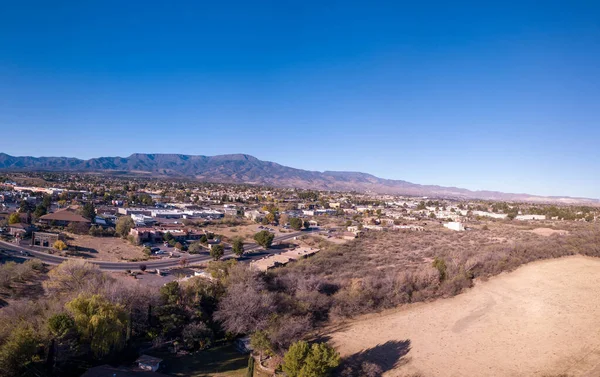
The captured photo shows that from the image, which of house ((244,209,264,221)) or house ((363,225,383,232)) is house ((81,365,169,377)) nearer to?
house ((363,225,383,232))

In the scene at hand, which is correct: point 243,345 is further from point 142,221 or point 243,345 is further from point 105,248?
point 142,221

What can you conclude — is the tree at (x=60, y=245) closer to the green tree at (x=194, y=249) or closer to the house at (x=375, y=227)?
the green tree at (x=194, y=249)

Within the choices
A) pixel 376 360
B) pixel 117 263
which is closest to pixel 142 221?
pixel 117 263

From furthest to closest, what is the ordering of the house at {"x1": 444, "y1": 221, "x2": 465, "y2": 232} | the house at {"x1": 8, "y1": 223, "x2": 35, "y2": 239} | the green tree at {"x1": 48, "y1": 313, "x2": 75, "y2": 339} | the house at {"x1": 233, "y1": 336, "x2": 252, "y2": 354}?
the house at {"x1": 444, "y1": 221, "x2": 465, "y2": 232}
the house at {"x1": 8, "y1": 223, "x2": 35, "y2": 239}
the house at {"x1": 233, "y1": 336, "x2": 252, "y2": 354}
the green tree at {"x1": 48, "y1": 313, "x2": 75, "y2": 339}

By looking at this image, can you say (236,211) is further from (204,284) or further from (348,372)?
(348,372)

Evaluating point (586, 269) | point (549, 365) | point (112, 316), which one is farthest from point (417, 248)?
point (112, 316)

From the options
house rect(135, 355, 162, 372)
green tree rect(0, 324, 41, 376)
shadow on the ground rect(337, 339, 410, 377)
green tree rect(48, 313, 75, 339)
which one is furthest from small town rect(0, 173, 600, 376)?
shadow on the ground rect(337, 339, 410, 377)

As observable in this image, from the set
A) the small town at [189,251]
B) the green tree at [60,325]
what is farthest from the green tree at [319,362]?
the green tree at [60,325]
